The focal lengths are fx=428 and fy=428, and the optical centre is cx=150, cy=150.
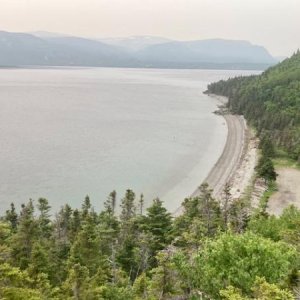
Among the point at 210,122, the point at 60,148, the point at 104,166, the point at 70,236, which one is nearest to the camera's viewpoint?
the point at 70,236

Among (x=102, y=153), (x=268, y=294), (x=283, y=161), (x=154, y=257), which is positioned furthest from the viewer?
(x=102, y=153)

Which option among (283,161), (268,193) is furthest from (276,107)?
(268,193)

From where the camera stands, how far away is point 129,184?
8094 cm

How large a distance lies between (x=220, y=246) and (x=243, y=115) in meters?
144

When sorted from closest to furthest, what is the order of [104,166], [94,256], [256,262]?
[256,262] → [94,256] → [104,166]

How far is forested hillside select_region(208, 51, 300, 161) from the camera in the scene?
106 metres

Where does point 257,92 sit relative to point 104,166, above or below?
above

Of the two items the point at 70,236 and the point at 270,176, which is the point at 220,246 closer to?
the point at 70,236

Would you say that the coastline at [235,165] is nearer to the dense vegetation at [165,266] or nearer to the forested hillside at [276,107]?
the forested hillside at [276,107]

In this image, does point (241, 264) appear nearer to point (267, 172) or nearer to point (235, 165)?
point (267, 172)

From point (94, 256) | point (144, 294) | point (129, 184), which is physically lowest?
point (129, 184)

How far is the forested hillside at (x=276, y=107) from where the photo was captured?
106425 millimetres

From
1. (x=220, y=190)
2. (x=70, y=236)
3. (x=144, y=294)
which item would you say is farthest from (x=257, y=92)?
(x=144, y=294)

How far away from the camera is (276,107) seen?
142 m
